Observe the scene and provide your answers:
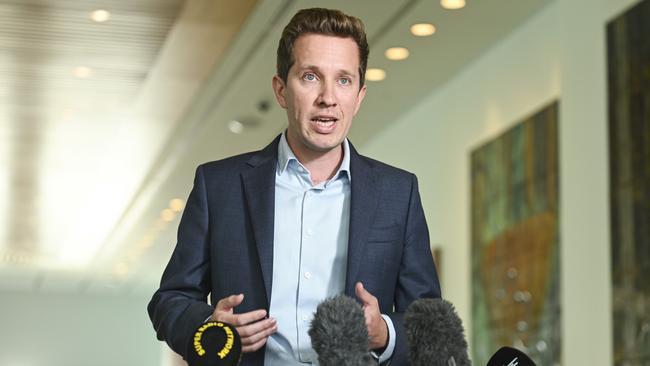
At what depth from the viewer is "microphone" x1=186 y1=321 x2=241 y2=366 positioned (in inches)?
69.4

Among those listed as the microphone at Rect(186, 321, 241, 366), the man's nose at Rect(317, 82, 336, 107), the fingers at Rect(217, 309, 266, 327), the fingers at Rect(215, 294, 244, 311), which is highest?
the man's nose at Rect(317, 82, 336, 107)

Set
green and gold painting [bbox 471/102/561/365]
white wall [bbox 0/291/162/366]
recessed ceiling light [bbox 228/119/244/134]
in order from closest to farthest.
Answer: green and gold painting [bbox 471/102/561/365] < recessed ceiling light [bbox 228/119/244/134] < white wall [bbox 0/291/162/366]

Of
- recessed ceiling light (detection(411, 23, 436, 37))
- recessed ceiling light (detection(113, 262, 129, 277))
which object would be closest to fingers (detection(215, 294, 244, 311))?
recessed ceiling light (detection(411, 23, 436, 37))

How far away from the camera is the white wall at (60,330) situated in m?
26.7

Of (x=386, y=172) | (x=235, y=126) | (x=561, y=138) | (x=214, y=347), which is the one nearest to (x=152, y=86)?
(x=235, y=126)

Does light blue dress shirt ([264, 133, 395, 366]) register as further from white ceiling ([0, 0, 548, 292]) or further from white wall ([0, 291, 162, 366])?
white wall ([0, 291, 162, 366])

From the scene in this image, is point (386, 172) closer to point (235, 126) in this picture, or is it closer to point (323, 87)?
point (323, 87)

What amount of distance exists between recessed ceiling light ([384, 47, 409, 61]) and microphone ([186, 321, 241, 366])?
772 cm

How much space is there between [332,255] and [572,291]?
589cm

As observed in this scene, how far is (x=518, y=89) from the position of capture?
31.3 feet

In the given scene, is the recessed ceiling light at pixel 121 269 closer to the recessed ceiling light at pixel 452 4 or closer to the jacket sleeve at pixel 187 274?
the recessed ceiling light at pixel 452 4

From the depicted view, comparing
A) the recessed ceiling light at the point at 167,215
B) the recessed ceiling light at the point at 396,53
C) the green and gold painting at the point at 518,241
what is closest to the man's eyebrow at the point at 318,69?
the green and gold painting at the point at 518,241

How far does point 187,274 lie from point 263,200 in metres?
0.19

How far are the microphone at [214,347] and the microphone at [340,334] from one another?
0.47ft
